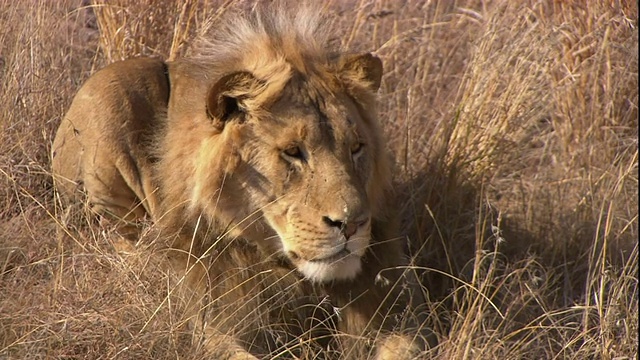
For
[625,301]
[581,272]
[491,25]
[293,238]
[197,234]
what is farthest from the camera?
[491,25]

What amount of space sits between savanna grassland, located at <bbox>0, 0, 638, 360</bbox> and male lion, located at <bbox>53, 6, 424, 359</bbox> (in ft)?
0.60

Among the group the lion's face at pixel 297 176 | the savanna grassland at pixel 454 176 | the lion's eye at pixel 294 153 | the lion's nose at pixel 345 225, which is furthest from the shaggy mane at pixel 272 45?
the savanna grassland at pixel 454 176

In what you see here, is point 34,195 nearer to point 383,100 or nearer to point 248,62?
point 248,62

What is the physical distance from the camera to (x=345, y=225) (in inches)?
140

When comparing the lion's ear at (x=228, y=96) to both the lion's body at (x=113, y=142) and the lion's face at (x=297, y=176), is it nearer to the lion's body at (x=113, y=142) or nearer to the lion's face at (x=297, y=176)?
the lion's face at (x=297, y=176)

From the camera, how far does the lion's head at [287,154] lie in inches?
143

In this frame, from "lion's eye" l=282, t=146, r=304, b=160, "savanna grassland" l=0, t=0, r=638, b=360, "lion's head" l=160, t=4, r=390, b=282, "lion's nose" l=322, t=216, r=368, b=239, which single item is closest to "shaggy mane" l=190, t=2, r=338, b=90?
"lion's head" l=160, t=4, r=390, b=282

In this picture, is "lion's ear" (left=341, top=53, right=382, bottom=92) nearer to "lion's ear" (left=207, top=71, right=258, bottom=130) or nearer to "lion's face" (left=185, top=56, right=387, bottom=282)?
"lion's face" (left=185, top=56, right=387, bottom=282)

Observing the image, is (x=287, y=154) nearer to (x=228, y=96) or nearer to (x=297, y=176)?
(x=297, y=176)

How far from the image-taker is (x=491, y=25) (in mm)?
5836

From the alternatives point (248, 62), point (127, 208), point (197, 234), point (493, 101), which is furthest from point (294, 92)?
point (493, 101)

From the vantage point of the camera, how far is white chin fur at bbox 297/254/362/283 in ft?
12.0

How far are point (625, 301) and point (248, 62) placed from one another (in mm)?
1799

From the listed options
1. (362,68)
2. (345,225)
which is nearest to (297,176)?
(345,225)
